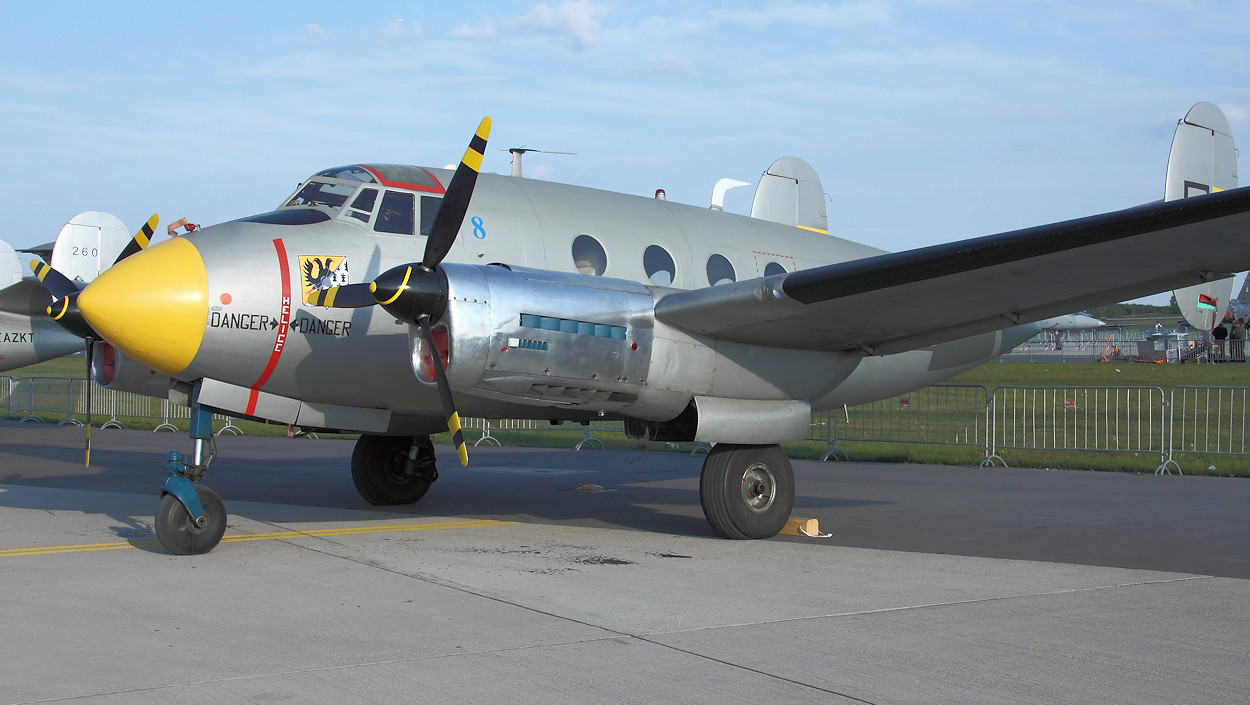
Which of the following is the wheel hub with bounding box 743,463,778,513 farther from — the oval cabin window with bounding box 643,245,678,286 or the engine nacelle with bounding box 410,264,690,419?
the oval cabin window with bounding box 643,245,678,286

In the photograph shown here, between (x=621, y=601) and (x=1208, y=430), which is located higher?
(x=1208, y=430)

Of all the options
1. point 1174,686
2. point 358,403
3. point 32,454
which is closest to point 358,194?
point 358,403

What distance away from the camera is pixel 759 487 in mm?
9547

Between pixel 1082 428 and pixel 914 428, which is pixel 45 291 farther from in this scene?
pixel 1082 428

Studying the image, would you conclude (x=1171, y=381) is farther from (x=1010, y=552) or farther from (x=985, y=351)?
(x=1010, y=552)

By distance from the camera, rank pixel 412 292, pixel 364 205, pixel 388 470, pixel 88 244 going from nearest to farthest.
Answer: pixel 412 292, pixel 364 205, pixel 388 470, pixel 88 244

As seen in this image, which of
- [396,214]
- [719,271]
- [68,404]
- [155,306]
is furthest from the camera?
[68,404]

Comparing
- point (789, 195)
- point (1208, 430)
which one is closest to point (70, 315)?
point (789, 195)

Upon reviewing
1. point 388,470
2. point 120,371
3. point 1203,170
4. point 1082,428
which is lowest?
point 388,470

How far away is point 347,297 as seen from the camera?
773 cm

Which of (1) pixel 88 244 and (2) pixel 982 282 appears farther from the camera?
(1) pixel 88 244

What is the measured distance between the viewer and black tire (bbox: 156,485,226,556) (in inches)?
322

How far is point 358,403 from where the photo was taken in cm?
925

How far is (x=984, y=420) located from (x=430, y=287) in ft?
62.4
